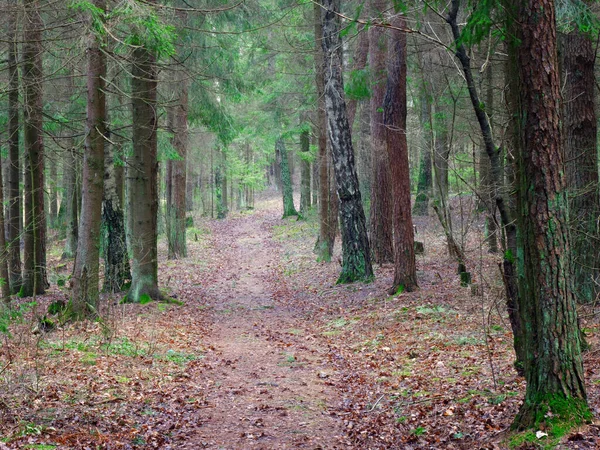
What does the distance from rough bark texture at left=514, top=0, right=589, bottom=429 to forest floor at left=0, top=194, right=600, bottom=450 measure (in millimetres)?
338

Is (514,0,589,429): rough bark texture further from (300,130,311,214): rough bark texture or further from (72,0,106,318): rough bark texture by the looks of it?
(300,130,311,214): rough bark texture

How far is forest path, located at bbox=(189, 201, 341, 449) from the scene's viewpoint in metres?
5.57

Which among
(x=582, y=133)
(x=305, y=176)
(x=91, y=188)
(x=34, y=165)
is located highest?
(x=305, y=176)

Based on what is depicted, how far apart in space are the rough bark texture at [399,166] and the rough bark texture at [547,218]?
732 centimetres

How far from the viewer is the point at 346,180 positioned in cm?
1394

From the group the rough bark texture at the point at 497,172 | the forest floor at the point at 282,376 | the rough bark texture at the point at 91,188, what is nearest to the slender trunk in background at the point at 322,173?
the forest floor at the point at 282,376

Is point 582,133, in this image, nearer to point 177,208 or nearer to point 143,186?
point 143,186

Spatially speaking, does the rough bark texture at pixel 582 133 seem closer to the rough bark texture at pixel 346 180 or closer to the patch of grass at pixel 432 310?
the patch of grass at pixel 432 310

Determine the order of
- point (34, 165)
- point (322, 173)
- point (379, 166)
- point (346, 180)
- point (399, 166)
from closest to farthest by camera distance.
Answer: point (399, 166)
point (34, 165)
point (346, 180)
point (379, 166)
point (322, 173)

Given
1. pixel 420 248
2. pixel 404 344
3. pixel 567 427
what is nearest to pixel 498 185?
pixel 567 427

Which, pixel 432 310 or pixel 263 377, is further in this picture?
pixel 432 310

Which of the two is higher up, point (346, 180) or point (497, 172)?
point (346, 180)

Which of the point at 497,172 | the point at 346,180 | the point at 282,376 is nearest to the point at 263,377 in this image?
the point at 282,376

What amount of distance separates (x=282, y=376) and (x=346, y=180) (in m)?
7.30
